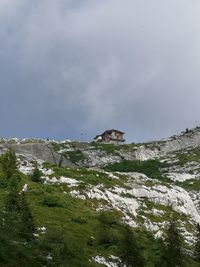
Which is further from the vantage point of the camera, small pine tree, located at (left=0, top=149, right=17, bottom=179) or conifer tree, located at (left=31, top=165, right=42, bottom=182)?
conifer tree, located at (left=31, top=165, right=42, bottom=182)

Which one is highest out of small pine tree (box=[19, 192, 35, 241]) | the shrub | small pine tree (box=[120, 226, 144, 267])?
the shrub

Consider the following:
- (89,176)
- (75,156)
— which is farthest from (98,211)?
(75,156)

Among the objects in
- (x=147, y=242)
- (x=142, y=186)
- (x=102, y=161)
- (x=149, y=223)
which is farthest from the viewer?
(x=102, y=161)

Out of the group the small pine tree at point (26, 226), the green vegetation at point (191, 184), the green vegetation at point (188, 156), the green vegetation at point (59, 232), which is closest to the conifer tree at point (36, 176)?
the green vegetation at point (59, 232)

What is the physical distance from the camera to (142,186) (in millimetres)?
84812

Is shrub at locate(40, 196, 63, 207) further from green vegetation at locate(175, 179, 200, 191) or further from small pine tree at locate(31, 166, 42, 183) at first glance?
green vegetation at locate(175, 179, 200, 191)

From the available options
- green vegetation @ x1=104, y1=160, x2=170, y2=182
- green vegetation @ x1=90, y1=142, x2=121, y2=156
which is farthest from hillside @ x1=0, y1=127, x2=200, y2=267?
green vegetation @ x1=90, y1=142, x2=121, y2=156

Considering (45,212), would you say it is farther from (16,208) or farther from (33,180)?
(33,180)

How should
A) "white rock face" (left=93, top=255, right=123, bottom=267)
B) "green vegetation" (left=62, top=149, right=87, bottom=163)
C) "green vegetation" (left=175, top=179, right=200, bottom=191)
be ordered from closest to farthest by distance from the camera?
1. "white rock face" (left=93, top=255, right=123, bottom=267)
2. "green vegetation" (left=175, top=179, right=200, bottom=191)
3. "green vegetation" (left=62, top=149, right=87, bottom=163)

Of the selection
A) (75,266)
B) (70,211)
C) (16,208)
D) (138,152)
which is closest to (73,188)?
(70,211)

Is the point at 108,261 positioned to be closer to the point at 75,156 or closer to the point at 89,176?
the point at 89,176

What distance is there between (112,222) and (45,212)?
773cm

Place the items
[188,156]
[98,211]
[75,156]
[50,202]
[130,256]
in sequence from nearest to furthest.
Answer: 1. [130,256]
2. [50,202]
3. [98,211]
4. [188,156]
5. [75,156]

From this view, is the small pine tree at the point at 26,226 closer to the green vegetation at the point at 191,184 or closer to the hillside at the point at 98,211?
the hillside at the point at 98,211
